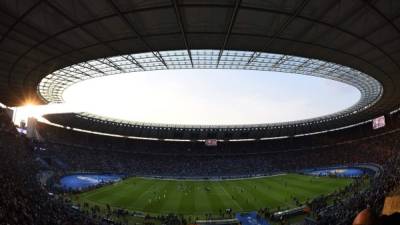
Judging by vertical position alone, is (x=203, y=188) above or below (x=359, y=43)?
below

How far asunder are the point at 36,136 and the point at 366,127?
76.5 m

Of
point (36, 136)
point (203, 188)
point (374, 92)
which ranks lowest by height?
point (203, 188)

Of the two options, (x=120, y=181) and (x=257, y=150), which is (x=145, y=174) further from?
(x=257, y=150)

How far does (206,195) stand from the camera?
182 feet

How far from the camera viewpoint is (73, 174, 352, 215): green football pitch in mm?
45875

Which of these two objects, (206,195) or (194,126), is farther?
(194,126)

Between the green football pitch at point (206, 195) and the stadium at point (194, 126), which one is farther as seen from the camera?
the green football pitch at point (206, 195)

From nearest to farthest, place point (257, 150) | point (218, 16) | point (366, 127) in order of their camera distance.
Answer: point (218, 16), point (366, 127), point (257, 150)

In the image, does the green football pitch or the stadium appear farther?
the green football pitch

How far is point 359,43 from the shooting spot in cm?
2541

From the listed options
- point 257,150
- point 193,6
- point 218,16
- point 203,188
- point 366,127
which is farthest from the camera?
point 257,150

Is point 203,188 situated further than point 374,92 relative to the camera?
Yes

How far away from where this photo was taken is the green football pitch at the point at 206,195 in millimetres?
45875

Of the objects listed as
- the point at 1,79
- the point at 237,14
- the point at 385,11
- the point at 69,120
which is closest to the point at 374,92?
the point at 385,11
